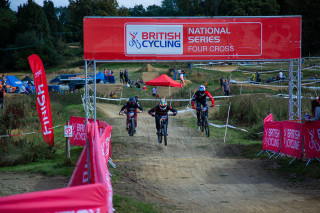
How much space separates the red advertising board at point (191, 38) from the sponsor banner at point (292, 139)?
9.11 feet

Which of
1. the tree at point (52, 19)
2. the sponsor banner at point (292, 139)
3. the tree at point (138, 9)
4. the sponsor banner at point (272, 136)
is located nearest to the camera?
the sponsor banner at point (292, 139)

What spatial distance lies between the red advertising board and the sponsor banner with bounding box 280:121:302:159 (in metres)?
2.78

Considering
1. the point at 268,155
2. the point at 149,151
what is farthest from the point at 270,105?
the point at 149,151

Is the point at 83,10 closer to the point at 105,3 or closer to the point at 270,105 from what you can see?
the point at 105,3

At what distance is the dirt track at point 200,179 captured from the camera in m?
8.98

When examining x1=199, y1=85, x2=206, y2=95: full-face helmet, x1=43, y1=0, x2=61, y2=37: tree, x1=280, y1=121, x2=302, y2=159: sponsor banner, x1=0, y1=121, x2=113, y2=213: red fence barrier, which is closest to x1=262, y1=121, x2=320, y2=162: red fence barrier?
x1=280, y1=121, x2=302, y2=159: sponsor banner

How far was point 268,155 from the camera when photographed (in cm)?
1548

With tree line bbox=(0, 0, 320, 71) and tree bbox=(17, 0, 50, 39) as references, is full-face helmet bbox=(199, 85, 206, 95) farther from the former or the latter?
tree bbox=(17, 0, 50, 39)

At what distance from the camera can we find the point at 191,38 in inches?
567

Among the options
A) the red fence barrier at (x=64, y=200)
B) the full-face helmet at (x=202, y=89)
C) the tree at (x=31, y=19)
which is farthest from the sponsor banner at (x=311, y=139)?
the tree at (x=31, y=19)

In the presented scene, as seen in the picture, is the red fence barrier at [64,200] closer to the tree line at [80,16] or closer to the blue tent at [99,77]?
the blue tent at [99,77]

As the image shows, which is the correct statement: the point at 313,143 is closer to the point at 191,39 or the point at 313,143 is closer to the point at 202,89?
the point at 202,89

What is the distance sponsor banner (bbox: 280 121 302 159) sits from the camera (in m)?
13.0

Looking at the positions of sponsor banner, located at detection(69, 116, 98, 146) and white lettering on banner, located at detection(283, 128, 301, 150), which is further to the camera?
sponsor banner, located at detection(69, 116, 98, 146)
